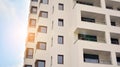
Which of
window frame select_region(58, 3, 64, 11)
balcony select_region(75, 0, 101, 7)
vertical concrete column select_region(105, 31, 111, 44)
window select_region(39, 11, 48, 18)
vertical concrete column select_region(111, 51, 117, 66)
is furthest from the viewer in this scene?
window select_region(39, 11, 48, 18)

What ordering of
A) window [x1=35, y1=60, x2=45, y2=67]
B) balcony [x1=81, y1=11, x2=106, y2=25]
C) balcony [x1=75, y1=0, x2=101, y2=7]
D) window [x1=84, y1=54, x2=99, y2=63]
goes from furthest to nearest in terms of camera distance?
balcony [x1=75, y1=0, x2=101, y2=7] < balcony [x1=81, y1=11, x2=106, y2=25] < window [x1=35, y1=60, x2=45, y2=67] < window [x1=84, y1=54, x2=99, y2=63]

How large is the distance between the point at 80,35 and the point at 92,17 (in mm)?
3525

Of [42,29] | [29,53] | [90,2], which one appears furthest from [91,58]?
[29,53]

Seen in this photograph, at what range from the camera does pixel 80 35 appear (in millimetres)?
29609

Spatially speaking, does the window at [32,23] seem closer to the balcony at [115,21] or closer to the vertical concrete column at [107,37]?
the balcony at [115,21]

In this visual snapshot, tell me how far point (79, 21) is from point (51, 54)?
17.6 feet

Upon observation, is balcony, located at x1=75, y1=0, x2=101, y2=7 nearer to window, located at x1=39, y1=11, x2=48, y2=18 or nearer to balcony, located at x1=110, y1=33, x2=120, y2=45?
balcony, located at x1=110, y1=33, x2=120, y2=45

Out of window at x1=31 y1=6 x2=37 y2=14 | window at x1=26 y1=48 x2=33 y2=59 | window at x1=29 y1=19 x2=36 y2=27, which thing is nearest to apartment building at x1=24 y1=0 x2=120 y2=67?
window at x1=29 y1=19 x2=36 y2=27

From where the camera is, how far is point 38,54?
30.9m

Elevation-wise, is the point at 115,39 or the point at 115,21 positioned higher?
the point at 115,21

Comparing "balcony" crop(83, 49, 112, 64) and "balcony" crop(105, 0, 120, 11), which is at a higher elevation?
"balcony" crop(105, 0, 120, 11)

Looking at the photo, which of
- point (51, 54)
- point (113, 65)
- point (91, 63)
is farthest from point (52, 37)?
point (113, 65)

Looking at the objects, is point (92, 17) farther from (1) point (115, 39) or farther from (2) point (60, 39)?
(2) point (60, 39)

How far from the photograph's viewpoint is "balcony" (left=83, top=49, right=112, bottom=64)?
1115 inches
